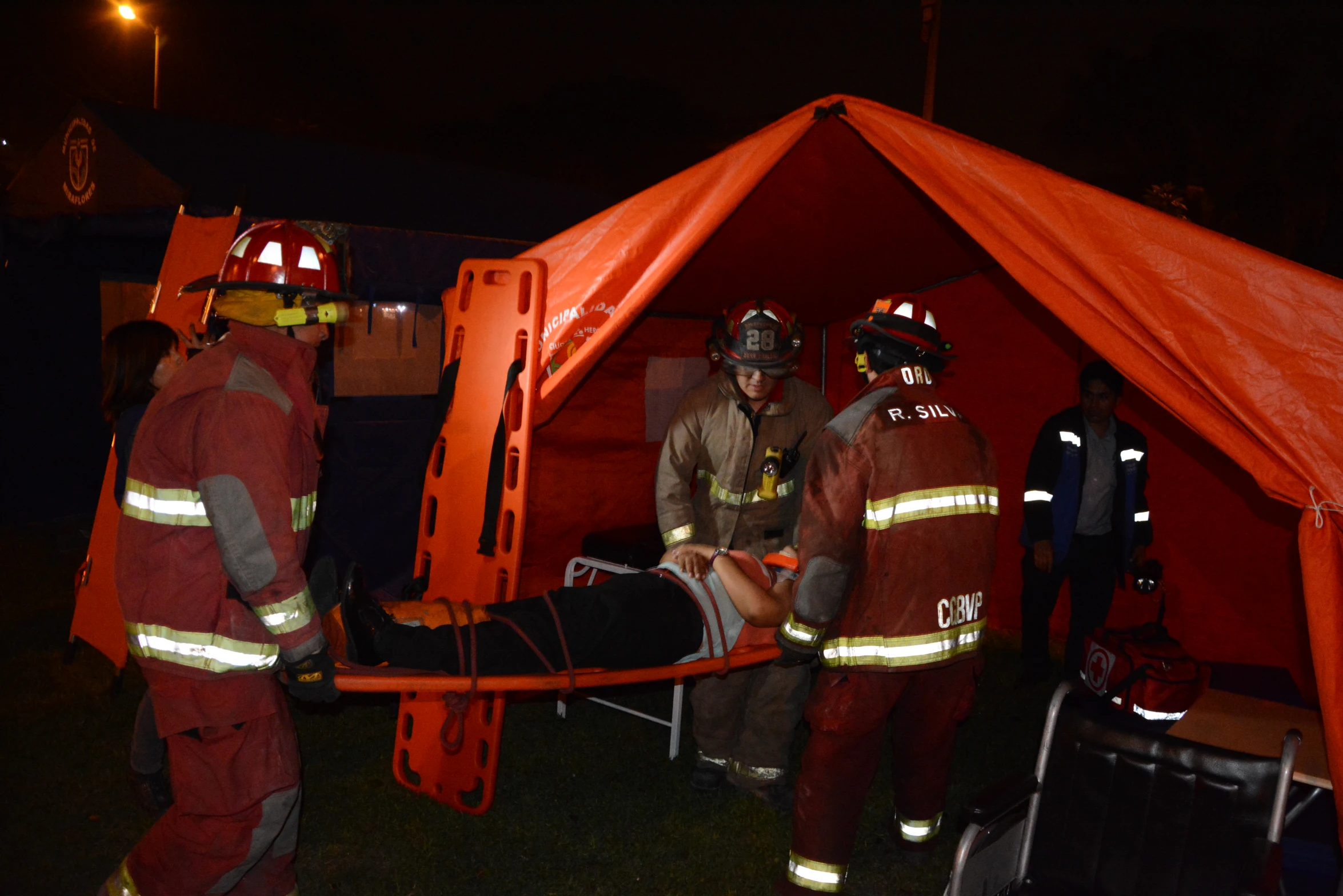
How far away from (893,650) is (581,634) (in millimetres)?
Answer: 1026

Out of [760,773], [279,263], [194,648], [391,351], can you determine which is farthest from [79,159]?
[760,773]

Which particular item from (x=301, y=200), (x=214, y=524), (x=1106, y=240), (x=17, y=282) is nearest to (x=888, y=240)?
(x=1106, y=240)

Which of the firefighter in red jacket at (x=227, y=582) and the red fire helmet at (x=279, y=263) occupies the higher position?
the red fire helmet at (x=279, y=263)

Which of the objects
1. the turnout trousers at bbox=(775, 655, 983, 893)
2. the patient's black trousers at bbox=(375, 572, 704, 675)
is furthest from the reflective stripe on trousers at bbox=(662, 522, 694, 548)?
the turnout trousers at bbox=(775, 655, 983, 893)

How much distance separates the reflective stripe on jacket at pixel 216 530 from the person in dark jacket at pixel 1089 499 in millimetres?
3911

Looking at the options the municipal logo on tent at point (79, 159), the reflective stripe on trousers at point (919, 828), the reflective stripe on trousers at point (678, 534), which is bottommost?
the reflective stripe on trousers at point (919, 828)

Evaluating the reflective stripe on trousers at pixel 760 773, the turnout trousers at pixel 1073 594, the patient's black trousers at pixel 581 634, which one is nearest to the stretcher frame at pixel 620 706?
the reflective stripe on trousers at pixel 760 773

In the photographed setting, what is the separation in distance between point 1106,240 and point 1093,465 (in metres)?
2.57

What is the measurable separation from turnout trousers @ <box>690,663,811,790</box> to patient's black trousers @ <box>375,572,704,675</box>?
73cm

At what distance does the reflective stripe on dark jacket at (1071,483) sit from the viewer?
4805mm

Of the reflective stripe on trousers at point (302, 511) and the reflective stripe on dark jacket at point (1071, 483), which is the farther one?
the reflective stripe on dark jacket at point (1071, 483)

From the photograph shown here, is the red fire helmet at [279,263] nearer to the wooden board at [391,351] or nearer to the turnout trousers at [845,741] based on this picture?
the turnout trousers at [845,741]

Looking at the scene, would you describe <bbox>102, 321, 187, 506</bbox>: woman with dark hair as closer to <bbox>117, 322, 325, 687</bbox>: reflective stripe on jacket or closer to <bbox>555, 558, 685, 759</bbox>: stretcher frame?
<bbox>117, 322, 325, 687</bbox>: reflective stripe on jacket

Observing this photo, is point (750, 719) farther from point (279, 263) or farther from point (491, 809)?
point (279, 263)
